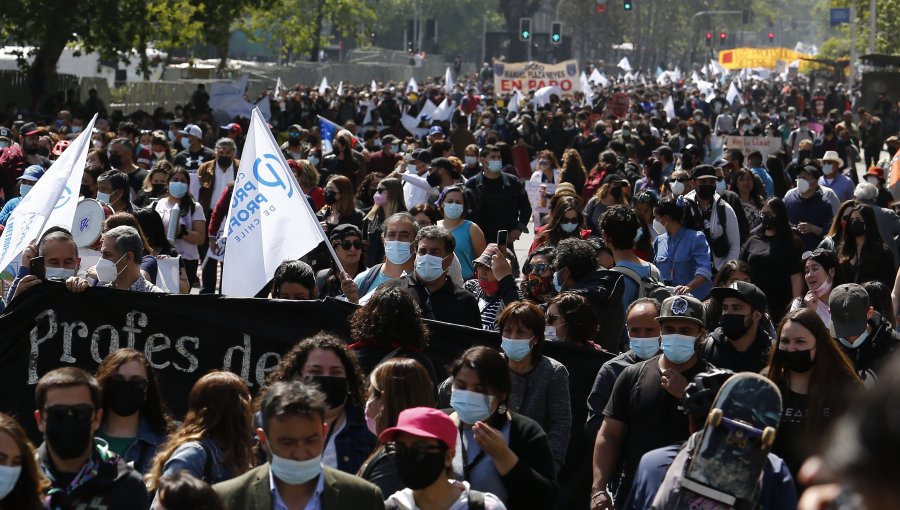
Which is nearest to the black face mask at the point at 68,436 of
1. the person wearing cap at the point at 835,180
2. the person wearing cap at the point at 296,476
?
the person wearing cap at the point at 296,476

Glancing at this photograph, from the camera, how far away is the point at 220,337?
7602 millimetres

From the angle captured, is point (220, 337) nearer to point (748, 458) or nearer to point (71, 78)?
point (748, 458)

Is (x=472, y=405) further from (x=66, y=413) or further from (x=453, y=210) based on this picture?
(x=453, y=210)

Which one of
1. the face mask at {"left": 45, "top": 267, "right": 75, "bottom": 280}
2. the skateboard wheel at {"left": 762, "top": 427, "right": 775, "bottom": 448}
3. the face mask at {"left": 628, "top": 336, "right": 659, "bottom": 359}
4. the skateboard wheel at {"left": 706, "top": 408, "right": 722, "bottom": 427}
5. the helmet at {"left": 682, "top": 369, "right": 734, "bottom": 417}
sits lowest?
the face mask at {"left": 628, "top": 336, "right": 659, "bottom": 359}

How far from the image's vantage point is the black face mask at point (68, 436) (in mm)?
4582

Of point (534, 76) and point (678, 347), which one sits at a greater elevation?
point (678, 347)

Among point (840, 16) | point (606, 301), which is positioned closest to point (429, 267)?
point (606, 301)

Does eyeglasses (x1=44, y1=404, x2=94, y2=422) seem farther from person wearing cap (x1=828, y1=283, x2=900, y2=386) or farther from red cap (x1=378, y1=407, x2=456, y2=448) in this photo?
A: person wearing cap (x1=828, y1=283, x2=900, y2=386)

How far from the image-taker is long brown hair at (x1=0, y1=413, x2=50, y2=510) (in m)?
4.24

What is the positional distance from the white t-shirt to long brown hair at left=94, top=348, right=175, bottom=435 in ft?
19.6

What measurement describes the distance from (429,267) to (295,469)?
3.72 meters

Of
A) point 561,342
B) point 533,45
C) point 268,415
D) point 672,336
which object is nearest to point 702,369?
point 672,336

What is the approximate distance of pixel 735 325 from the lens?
676 cm

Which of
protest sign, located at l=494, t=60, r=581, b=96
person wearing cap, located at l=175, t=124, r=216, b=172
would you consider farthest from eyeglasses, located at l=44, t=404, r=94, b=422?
protest sign, located at l=494, t=60, r=581, b=96
